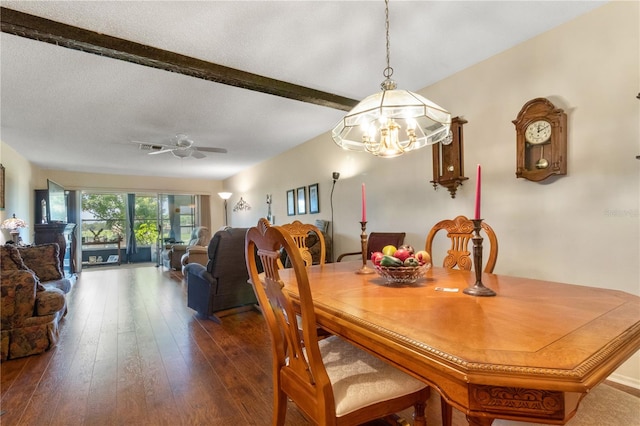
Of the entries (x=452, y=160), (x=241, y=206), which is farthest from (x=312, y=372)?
(x=241, y=206)

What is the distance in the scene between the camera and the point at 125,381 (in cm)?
212

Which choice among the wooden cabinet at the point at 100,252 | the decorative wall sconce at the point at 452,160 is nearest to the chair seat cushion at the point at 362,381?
the decorative wall sconce at the point at 452,160

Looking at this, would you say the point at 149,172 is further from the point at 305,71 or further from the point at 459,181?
the point at 459,181

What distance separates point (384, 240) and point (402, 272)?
7.17 ft

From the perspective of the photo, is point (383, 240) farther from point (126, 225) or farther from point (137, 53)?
point (126, 225)

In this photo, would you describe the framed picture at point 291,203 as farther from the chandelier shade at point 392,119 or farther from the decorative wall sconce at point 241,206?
the chandelier shade at point 392,119

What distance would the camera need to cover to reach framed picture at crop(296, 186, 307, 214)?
18.0 feet

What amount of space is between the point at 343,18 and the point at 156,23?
1287 millimetres

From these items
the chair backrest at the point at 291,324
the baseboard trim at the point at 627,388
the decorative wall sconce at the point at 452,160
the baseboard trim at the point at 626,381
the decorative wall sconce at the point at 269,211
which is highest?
the decorative wall sconce at the point at 452,160

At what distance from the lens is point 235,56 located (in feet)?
8.61

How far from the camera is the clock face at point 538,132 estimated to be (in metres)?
2.34

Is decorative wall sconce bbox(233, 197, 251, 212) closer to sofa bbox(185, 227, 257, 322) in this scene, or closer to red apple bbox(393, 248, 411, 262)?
sofa bbox(185, 227, 257, 322)

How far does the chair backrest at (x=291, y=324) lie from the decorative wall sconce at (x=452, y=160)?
233 centimetres

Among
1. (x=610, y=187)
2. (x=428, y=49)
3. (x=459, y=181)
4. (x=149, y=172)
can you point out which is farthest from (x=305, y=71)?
(x=149, y=172)
